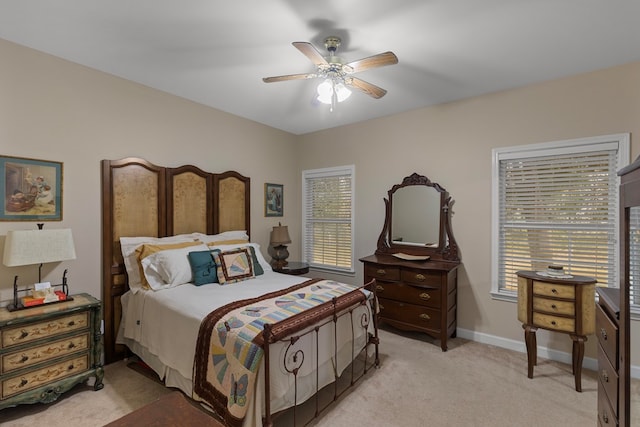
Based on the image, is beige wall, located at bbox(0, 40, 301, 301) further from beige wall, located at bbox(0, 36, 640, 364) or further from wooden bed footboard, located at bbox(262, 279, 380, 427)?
wooden bed footboard, located at bbox(262, 279, 380, 427)

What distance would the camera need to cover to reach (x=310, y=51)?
200cm

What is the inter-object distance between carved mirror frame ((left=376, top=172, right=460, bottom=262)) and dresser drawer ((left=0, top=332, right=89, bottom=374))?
318 cm

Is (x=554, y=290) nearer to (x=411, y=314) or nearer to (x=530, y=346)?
(x=530, y=346)

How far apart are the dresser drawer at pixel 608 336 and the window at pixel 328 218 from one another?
3.01 meters

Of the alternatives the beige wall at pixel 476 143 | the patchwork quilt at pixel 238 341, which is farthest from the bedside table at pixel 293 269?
the patchwork quilt at pixel 238 341

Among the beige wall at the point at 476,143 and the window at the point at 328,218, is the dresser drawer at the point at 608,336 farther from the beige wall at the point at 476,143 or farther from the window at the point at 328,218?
the window at the point at 328,218

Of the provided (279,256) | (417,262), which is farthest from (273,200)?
(417,262)

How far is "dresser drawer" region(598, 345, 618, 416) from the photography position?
4.30ft

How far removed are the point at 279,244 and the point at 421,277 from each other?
1956 millimetres

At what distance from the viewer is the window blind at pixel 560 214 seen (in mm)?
2785

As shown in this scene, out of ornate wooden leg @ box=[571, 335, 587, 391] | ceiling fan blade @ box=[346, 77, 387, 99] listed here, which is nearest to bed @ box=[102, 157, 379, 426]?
ornate wooden leg @ box=[571, 335, 587, 391]

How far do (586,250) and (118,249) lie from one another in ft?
14.6

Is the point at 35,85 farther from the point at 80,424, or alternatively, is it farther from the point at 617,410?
the point at 617,410

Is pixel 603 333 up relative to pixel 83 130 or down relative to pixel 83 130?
down
